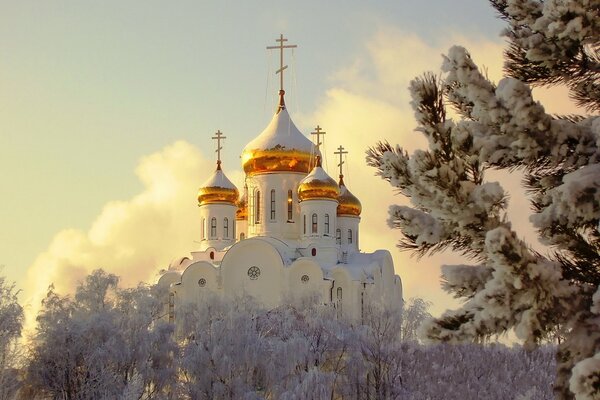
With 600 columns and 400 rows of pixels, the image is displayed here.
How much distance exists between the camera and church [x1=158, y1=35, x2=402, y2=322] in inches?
1423

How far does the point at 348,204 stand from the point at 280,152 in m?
4.73

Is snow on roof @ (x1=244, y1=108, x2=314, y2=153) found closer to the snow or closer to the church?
the church

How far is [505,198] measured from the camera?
5422 millimetres

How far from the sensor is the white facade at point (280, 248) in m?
36.1

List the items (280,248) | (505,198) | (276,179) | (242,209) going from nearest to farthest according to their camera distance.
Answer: (505,198)
(280,248)
(276,179)
(242,209)

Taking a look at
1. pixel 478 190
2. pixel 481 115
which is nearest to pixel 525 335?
pixel 478 190

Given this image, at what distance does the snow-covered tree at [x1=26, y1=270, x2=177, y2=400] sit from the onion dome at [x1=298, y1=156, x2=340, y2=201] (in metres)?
12.6

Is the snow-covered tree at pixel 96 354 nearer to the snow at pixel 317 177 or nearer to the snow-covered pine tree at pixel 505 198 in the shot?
Result: the snow at pixel 317 177

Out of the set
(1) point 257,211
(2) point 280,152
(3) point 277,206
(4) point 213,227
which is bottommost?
(4) point 213,227

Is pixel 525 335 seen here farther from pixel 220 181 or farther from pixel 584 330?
pixel 220 181

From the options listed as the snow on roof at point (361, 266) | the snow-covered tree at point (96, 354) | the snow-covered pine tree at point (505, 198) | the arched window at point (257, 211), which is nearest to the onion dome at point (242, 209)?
the arched window at point (257, 211)

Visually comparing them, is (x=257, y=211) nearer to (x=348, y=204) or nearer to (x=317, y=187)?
(x=317, y=187)

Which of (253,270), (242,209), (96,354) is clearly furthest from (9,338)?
(242,209)

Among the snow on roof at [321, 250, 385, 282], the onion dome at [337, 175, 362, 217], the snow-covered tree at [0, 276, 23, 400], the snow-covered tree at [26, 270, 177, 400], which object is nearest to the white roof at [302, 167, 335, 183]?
the snow on roof at [321, 250, 385, 282]
